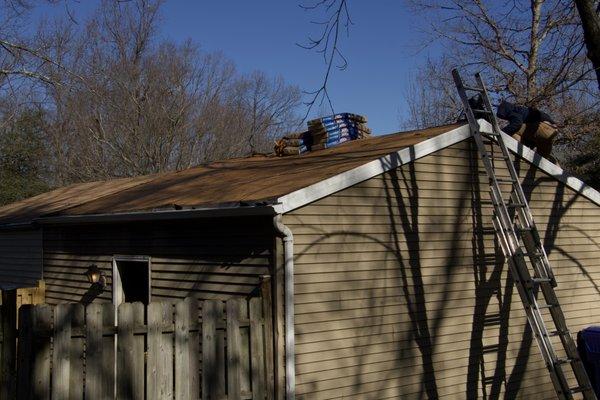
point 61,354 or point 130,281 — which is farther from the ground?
point 130,281

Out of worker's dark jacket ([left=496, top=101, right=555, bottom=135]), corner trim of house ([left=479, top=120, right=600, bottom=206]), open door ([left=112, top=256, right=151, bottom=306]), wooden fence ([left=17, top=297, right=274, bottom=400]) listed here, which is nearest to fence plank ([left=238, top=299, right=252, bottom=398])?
wooden fence ([left=17, top=297, right=274, bottom=400])

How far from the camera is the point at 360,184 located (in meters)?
7.27

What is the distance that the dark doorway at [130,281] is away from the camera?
9.91 meters

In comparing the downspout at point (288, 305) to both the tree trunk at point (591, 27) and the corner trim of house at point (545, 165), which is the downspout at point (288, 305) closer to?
the corner trim of house at point (545, 165)

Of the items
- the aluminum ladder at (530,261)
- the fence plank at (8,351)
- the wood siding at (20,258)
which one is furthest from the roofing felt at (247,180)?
the fence plank at (8,351)

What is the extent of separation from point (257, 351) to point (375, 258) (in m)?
1.80

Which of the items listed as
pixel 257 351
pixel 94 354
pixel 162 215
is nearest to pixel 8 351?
pixel 94 354

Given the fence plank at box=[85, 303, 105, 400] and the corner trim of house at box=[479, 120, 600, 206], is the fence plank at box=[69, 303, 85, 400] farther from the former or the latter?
the corner trim of house at box=[479, 120, 600, 206]

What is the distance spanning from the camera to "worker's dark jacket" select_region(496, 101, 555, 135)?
9.45 m

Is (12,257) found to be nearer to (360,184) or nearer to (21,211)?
(21,211)

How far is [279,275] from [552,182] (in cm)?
488

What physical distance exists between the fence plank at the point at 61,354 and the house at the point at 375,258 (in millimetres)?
2086

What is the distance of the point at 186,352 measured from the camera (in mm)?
5852

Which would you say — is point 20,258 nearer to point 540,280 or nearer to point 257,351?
point 257,351
